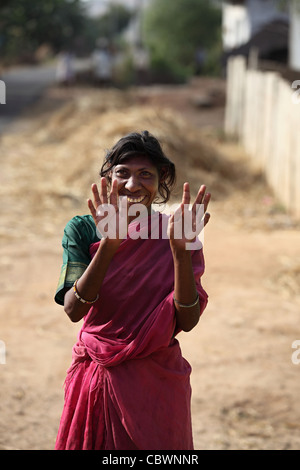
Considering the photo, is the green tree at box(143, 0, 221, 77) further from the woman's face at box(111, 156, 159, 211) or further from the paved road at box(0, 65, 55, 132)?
the woman's face at box(111, 156, 159, 211)

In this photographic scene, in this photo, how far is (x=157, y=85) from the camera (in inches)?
1469

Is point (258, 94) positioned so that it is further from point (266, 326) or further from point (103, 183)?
point (103, 183)

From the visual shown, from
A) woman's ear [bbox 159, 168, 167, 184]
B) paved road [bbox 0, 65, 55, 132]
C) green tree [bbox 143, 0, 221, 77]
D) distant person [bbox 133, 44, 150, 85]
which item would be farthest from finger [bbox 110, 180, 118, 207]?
green tree [bbox 143, 0, 221, 77]

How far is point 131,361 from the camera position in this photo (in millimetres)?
2633

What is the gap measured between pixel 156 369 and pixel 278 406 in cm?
267

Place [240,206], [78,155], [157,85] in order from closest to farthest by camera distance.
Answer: [240,206], [78,155], [157,85]

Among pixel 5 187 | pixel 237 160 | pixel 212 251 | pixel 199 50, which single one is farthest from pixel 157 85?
pixel 212 251

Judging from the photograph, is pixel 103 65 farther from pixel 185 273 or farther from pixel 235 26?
pixel 185 273

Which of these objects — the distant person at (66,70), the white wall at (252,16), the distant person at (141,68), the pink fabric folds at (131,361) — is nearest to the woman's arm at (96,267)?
the pink fabric folds at (131,361)

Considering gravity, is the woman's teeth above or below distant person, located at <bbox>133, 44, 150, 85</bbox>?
below

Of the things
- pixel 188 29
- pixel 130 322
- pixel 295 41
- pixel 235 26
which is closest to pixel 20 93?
pixel 295 41

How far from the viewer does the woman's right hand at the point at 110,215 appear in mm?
2438

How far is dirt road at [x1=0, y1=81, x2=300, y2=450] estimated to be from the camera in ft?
15.9

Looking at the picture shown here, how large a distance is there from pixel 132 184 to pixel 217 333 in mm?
3899
